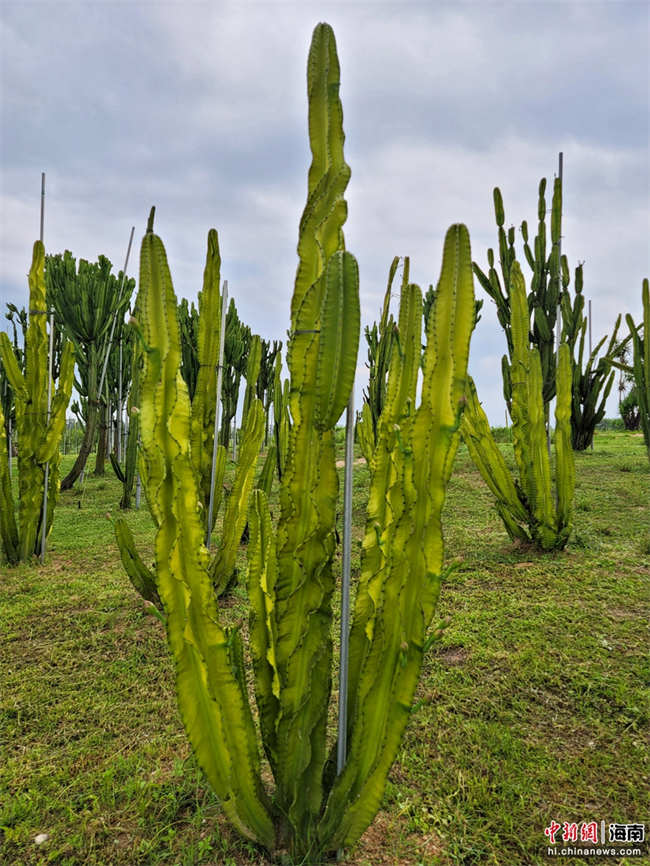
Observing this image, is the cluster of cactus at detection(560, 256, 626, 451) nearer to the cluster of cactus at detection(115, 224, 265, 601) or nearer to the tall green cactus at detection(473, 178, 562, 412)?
the tall green cactus at detection(473, 178, 562, 412)

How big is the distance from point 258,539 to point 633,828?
1.42 m

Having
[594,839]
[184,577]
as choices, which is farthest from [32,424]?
[594,839]

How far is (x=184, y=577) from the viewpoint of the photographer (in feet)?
4.59

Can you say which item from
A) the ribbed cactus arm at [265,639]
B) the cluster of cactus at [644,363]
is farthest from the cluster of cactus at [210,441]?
the cluster of cactus at [644,363]

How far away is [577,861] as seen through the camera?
5.01 feet

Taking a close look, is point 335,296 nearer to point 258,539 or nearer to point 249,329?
point 258,539

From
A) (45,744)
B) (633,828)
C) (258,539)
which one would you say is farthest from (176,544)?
(633,828)

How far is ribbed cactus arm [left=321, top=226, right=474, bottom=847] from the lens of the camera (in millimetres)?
1367

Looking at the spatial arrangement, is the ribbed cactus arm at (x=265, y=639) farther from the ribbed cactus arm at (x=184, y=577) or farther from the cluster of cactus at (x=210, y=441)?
the cluster of cactus at (x=210, y=441)

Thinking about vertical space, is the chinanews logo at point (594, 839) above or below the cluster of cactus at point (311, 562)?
below

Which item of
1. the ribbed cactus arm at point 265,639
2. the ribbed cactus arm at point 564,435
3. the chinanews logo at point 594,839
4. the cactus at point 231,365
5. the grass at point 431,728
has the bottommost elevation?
the chinanews logo at point 594,839

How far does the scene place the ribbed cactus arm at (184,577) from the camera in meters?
1.37

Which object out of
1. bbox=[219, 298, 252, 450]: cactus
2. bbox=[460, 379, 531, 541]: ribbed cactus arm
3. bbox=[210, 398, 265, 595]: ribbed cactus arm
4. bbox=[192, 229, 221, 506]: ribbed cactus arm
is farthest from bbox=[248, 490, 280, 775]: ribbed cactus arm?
bbox=[219, 298, 252, 450]: cactus

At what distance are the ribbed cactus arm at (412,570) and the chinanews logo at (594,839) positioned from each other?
2.06 feet
